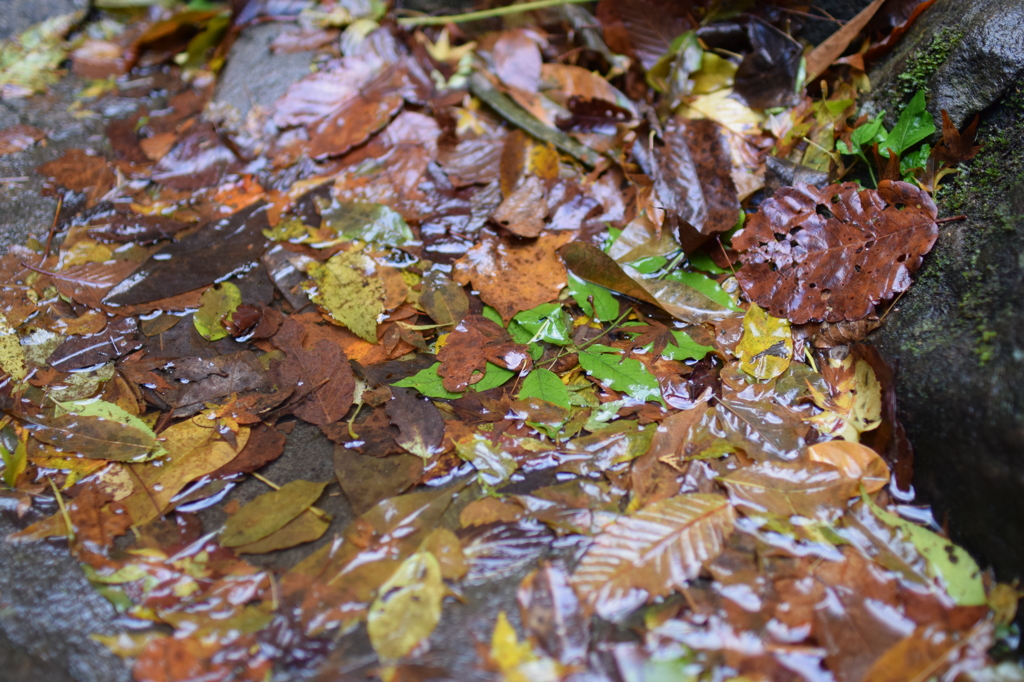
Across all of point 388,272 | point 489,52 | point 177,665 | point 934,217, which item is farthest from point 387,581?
point 489,52

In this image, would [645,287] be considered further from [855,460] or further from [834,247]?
[855,460]

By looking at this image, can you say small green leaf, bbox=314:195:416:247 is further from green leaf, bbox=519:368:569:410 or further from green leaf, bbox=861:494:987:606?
green leaf, bbox=861:494:987:606

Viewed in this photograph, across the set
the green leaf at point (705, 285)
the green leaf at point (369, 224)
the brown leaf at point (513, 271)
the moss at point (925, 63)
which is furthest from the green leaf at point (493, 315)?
the moss at point (925, 63)

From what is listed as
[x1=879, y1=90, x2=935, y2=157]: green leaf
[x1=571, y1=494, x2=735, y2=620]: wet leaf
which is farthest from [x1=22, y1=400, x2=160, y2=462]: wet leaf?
[x1=879, y1=90, x2=935, y2=157]: green leaf

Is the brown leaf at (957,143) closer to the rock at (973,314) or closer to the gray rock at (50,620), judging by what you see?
the rock at (973,314)

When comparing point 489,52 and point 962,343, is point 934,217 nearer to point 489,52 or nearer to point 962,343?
point 962,343

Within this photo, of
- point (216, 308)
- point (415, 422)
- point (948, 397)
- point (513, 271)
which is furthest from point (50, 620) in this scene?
point (948, 397)
